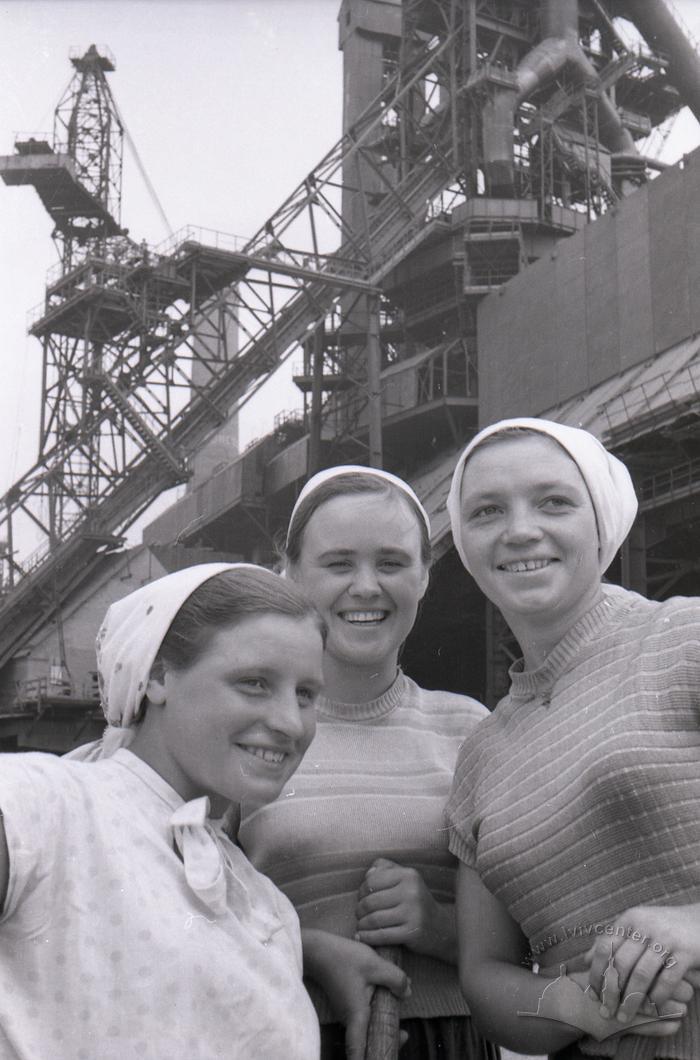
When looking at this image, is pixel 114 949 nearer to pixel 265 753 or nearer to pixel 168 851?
pixel 168 851

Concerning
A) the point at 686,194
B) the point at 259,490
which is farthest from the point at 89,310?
the point at 686,194

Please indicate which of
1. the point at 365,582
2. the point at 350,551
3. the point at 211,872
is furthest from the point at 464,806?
the point at 211,872

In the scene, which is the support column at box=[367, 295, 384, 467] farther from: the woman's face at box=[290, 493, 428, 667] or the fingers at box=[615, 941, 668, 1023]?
the fingers at box=[615, 941, 668, 1023]

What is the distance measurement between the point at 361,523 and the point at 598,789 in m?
1.04

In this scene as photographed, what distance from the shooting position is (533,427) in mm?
2693

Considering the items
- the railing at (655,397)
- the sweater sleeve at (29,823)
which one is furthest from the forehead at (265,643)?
the railing at (655,397)

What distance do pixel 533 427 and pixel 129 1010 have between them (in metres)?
1.58

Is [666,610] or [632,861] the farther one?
[666,610]

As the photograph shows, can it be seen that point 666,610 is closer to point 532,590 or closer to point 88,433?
point 532,590

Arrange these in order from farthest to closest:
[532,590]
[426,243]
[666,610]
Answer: [426,243]
[532,590]
[666,610]

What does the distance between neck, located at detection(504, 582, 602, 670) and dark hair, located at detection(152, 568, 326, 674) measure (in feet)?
2.10

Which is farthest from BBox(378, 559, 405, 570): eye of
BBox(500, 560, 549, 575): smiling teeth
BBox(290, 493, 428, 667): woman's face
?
BBox(500, 560, 549, 575): smiling teeth

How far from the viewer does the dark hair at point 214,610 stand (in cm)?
225

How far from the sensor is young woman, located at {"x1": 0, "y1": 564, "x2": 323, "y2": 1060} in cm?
182
